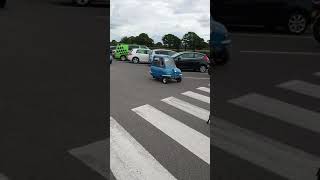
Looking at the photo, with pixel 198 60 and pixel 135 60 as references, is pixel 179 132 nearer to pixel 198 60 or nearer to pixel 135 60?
pixel 198 60

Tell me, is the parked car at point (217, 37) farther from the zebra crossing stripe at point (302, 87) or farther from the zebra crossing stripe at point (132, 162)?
the zebra crossing stripe at point (302, 87)

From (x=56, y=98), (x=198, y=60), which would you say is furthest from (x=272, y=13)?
(x=198, y=60)

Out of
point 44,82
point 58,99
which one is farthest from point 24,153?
point 44,82

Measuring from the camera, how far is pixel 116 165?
505 cm

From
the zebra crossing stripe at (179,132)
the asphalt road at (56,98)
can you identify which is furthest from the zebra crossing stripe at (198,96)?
the asphalt road at (56,98)

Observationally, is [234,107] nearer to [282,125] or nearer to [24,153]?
[282,125]

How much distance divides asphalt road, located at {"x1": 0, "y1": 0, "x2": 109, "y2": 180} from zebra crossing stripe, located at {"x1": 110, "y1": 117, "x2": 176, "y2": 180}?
0.34 m

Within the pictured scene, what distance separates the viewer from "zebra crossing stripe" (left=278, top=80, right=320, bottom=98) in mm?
7875

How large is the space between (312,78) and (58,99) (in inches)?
233

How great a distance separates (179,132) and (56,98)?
2.57 m

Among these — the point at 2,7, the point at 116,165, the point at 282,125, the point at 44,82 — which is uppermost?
the point at 2,7

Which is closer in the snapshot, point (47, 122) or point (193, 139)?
point (47, 122)

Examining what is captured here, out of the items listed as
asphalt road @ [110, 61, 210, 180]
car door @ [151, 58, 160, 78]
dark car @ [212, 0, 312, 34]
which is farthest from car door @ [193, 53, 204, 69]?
dark car @ [212, 0, 312, 34]

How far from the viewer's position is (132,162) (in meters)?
5.23
